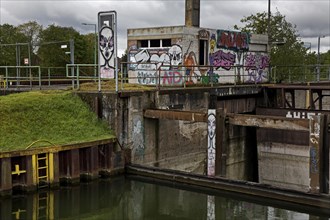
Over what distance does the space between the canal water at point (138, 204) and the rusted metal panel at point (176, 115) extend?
2.52 metres

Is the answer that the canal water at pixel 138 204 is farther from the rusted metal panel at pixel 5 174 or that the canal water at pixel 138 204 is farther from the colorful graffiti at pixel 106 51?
the colorful graffiti at pixel 106 51

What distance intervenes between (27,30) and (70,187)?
177 ft

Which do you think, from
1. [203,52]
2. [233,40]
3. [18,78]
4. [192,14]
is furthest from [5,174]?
[233,40]

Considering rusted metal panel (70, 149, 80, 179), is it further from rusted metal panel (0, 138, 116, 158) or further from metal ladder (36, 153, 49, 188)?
metal ladder (36, 153, 49, 188)

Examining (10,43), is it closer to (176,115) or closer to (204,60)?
(204,60)

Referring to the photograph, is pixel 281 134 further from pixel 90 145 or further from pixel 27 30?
pixel 27 30

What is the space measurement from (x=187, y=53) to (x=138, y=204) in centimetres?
1038

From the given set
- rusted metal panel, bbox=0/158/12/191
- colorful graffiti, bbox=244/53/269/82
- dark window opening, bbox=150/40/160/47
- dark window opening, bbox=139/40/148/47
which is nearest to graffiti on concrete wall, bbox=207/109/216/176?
rusted metal panel, bbox=0/158/12/191

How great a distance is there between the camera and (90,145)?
16.1 meters

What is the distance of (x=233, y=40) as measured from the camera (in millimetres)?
27422

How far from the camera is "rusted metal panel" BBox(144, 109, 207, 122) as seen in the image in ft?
53.7

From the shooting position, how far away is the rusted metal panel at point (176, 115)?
53.7 ft

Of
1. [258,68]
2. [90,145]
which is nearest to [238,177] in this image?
[258,68]

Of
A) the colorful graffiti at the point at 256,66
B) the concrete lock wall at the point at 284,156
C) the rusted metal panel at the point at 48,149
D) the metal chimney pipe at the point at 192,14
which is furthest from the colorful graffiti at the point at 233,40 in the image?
the rusted metal panel at the point at 48,149
